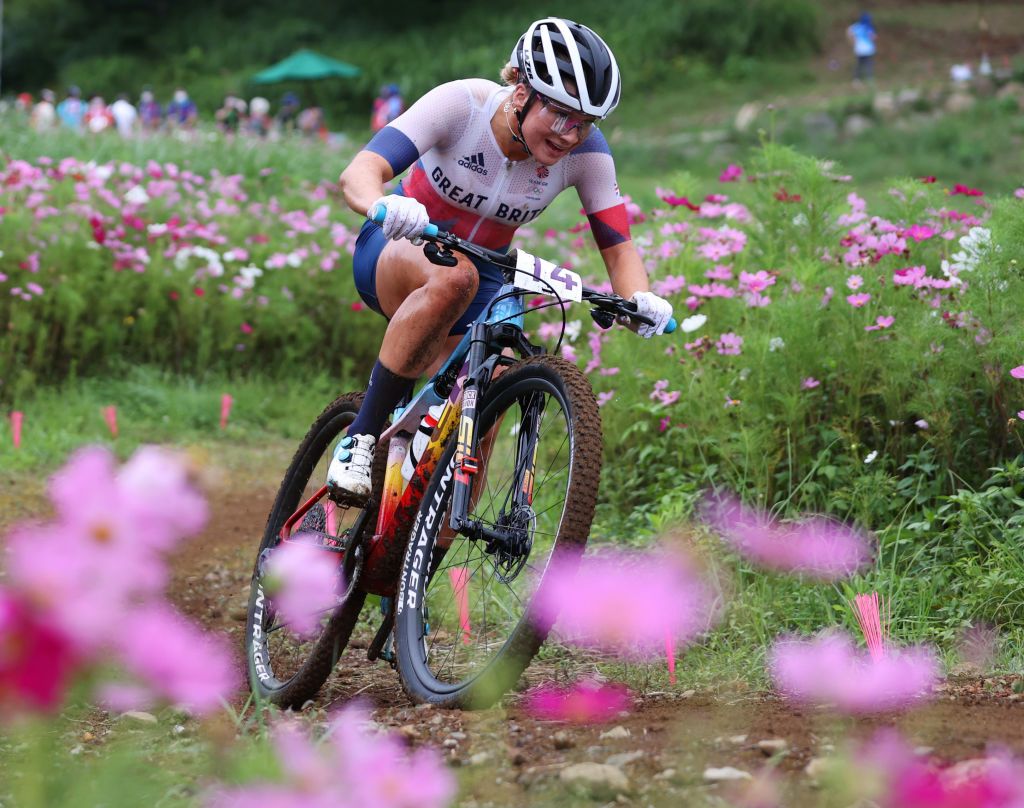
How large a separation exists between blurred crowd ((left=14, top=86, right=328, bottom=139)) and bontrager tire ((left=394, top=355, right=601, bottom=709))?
10250 mm

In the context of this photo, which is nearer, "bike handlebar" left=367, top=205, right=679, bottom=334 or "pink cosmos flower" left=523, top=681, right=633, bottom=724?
"pink cosmos flower" left=523, top=681, right=633, bottom=724

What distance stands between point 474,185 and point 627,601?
227 cm

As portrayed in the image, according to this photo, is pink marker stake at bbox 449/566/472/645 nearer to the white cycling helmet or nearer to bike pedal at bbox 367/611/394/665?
bike pedal at bbox 367/611/394/665

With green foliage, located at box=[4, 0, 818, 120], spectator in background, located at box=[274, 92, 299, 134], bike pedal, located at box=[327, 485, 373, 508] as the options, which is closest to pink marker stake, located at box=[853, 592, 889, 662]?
bike pedal, located at box=[327, 485, 373, 508]

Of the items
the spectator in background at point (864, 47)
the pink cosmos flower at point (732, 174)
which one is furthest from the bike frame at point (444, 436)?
the spectator in background at point (864, 47)

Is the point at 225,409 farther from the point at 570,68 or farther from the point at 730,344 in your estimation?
the point at 570,68

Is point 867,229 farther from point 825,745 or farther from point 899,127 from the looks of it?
point 899,127

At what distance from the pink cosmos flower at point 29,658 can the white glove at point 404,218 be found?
2.14 metres

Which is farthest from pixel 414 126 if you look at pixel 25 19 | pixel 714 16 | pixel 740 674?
pixel 25 19

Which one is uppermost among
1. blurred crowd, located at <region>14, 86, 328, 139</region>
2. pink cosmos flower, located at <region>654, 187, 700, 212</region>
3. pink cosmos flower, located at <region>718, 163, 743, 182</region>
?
blurred crowd, located at <region>14, 86, 328, 139</region>

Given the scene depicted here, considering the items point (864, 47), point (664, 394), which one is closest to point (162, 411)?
point (664, 394)

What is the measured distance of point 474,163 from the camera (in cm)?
416

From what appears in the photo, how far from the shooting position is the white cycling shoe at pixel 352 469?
13.5 feet

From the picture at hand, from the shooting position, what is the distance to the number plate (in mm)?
3621
